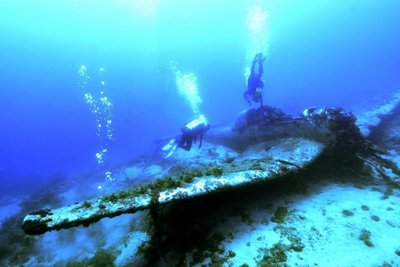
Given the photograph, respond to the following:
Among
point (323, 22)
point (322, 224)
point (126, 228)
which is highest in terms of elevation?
point (323, 22)

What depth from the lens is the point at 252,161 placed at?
6.20m

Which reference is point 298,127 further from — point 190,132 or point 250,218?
point 250,218

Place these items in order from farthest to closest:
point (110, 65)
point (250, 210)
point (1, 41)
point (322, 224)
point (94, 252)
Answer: point (110, 65), point (1, 41), point (94, 252), point (250, 210), point (322, 224)

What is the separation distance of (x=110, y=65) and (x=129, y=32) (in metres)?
26.4

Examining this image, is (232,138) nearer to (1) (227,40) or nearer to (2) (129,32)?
(2) (129,32)

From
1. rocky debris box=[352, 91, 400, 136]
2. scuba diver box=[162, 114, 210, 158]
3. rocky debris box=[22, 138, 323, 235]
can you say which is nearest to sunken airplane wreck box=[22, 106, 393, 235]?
rocky debris box=[22, 138, 323, 235]

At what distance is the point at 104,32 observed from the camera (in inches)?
3777

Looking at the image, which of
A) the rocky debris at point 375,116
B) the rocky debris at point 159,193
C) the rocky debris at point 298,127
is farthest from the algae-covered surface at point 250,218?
the rocky debris at point 375,116

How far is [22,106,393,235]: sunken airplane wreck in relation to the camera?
139 inches

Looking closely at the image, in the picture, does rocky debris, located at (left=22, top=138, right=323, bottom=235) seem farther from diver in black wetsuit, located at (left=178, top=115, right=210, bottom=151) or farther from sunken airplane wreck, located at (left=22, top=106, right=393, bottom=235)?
diver in black wetsuit, located at (left=178, top=115, right=210, bottom=151)

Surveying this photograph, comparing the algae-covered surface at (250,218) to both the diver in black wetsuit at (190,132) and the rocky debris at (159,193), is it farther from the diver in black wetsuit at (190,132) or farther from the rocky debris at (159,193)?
the diver in black wetsuit at (190,132)

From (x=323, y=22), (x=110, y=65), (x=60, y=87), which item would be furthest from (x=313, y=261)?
(x=323, y=22)

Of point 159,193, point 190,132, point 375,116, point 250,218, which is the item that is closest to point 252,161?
point 250,218

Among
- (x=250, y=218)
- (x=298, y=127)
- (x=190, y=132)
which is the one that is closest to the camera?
(x=250, y=218)
